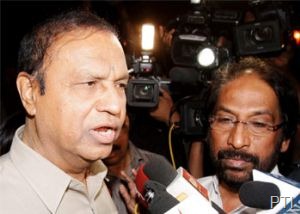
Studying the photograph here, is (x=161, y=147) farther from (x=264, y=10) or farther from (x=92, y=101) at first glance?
(x=92, y=101)

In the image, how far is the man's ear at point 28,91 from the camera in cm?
107

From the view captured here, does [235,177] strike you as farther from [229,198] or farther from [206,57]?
[206,57]

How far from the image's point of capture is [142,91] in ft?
7.42

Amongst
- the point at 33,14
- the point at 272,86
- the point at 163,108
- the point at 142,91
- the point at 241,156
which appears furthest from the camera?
the point at 33,14

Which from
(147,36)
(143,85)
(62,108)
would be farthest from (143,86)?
(62,108)

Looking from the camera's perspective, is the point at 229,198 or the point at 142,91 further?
the point at 142,91

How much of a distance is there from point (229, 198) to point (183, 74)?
2.96 ft

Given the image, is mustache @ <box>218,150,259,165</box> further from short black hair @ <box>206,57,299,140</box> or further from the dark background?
the dark background

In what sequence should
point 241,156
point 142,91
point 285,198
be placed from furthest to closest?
point 142,91
point 241,156
point 285,198

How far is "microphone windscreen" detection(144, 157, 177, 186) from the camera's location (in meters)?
1.12

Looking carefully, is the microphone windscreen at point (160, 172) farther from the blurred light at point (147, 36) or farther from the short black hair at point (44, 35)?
the blurred light at point (147, 36)

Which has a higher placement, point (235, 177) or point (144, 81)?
point (144, 81)

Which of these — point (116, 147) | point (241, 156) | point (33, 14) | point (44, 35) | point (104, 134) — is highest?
point (33, 14)

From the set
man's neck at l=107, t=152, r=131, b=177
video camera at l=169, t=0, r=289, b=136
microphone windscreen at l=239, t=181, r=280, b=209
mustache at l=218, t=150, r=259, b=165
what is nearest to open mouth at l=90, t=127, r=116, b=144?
microphone windscreen at l=239, t=181, r=280, b=209
